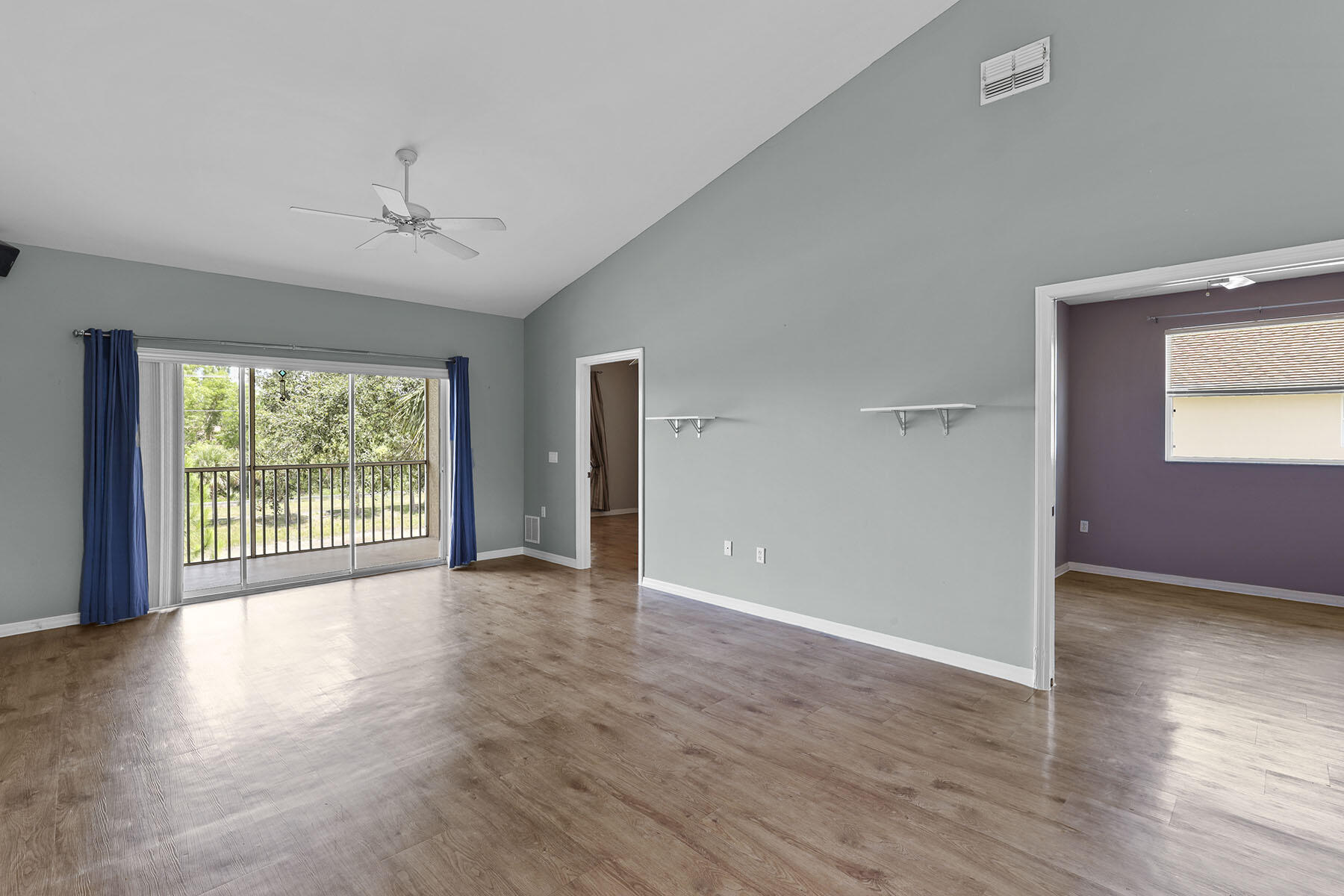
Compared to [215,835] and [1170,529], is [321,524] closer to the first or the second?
[215,835]

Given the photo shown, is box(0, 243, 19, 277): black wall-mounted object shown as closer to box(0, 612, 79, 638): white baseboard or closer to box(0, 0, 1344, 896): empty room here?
box(0, 0, 1344, 896): empty room

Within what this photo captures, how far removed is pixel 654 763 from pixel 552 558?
433 centimetres

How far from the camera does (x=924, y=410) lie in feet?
12.9

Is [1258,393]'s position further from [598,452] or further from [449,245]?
[598,452]

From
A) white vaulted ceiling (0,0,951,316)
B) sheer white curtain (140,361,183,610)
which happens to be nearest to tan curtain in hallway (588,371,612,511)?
white vaulted ceiling (0,0,951,316)

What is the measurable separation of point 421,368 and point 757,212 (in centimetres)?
364

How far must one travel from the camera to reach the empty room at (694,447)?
2365 mm

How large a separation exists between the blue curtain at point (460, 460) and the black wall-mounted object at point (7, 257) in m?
3.12

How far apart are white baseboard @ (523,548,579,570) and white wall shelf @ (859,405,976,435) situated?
3.63 metres

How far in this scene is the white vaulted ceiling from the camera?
9.78 ft

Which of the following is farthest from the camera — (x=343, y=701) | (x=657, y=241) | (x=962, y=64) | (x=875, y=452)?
Result: (x=657, y=241)

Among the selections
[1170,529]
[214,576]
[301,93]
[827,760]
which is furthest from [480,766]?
[1170,529]

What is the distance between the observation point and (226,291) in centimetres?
519

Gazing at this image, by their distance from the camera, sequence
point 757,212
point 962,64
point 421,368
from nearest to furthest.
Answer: point 962,64
point 757,212
point 421,368
